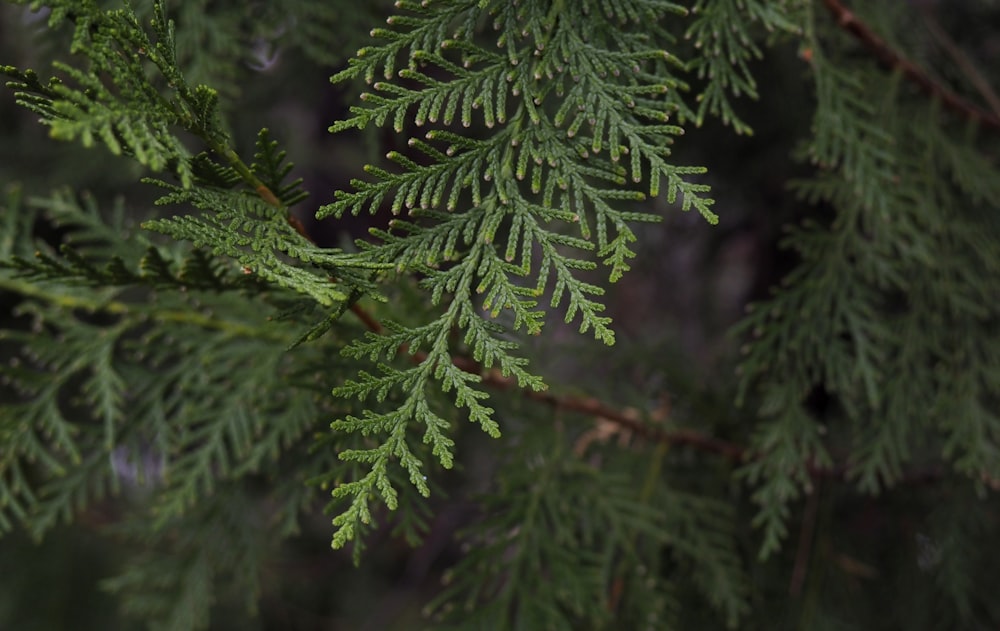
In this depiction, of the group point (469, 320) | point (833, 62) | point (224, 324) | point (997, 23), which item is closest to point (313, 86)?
point (224, 324)

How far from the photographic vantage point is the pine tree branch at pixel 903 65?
6.09ft

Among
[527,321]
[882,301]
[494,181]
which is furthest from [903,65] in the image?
[527,321]

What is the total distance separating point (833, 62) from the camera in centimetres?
195

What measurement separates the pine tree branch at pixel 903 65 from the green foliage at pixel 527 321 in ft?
0.04

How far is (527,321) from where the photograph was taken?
1136mm

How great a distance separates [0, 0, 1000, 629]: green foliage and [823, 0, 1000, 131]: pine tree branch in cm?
1

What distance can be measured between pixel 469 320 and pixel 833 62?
1.27 meters

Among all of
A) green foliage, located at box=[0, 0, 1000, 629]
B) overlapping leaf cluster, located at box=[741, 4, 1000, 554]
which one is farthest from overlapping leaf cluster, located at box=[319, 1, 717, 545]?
overlapping leaf cluster, located at box=[741, 4, 1000, 554]

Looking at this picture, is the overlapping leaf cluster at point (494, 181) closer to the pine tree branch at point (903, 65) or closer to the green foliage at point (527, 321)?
the green foliage at point (527, 321)

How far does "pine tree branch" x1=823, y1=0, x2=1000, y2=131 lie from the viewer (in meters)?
1.86

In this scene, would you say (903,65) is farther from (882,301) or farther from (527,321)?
(527,321)

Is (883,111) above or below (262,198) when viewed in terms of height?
below

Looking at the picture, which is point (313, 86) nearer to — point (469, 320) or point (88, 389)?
point (88, 389)

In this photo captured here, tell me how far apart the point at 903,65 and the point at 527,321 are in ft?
4.61
